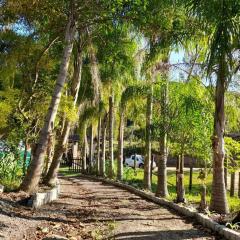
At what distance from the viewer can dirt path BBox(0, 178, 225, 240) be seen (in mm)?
9750

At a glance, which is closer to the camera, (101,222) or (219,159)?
(101,222)

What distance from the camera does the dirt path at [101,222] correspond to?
9.75 metres

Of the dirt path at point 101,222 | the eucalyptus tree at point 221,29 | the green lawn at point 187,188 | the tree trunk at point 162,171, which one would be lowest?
the dirt path at point 101,222

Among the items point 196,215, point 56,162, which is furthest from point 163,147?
point 196,215

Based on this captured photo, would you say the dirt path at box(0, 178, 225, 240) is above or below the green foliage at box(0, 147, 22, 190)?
below

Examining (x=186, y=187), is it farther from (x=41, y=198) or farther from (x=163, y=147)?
(x=41, y=198)

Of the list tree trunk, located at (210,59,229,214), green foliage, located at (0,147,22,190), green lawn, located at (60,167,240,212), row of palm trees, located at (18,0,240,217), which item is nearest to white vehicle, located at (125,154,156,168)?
green lawn, located at (60,167,240,212)

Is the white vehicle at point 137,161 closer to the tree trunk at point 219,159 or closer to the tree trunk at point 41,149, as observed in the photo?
the tree trunk at point 41,149

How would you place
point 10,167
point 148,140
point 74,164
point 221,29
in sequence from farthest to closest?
point 74,164, point 10,167, point 148,140, point 221,29

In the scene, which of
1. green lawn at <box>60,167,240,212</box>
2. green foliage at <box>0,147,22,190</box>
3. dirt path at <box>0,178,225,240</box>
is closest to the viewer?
dirt path at <box>0,178,225,240</box>

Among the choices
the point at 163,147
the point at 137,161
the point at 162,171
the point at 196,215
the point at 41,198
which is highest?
the point at 163,147

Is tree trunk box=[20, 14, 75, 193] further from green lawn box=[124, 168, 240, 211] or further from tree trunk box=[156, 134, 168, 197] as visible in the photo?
green lawn box=[124, 168, 240, 211]

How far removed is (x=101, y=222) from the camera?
1152 cm

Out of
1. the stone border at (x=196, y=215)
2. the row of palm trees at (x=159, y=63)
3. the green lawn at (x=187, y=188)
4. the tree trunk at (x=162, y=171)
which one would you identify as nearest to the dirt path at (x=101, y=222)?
→ the stone border at (x=196, y=215)
